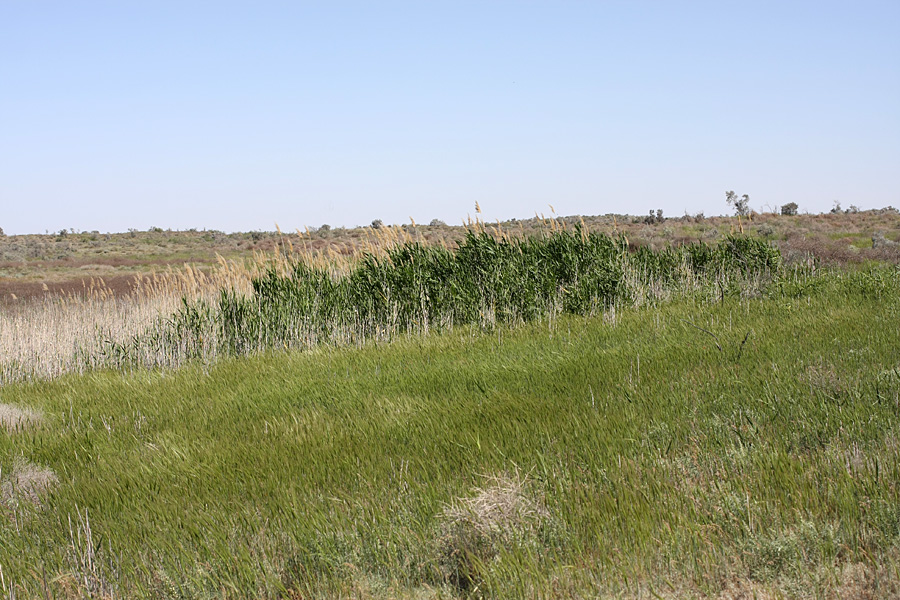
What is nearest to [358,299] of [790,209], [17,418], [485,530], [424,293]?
[424,293]

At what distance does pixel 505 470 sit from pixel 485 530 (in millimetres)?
808

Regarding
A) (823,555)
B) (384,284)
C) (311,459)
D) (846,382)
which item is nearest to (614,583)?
(823,555)

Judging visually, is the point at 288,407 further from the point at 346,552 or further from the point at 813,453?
the point at 813,453

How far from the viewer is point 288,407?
302 inches

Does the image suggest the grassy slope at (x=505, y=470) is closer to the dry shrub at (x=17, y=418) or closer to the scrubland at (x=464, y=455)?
the scrubland at (x=464, y=455)

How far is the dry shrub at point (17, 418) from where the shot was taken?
7.85m

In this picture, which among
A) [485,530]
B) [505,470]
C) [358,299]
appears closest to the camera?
[485,530]

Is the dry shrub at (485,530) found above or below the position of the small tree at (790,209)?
below

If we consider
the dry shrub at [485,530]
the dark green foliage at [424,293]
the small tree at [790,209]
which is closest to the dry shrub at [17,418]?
the dark green foliage at [424,293]

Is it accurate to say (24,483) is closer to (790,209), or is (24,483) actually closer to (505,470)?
(505,470)

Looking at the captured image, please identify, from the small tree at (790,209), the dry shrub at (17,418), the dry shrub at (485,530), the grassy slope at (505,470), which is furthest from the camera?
the small tree at (790,209)

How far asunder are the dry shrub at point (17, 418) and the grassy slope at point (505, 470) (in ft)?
0.69

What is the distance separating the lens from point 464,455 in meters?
5.38

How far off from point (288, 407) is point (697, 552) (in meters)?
5.15
